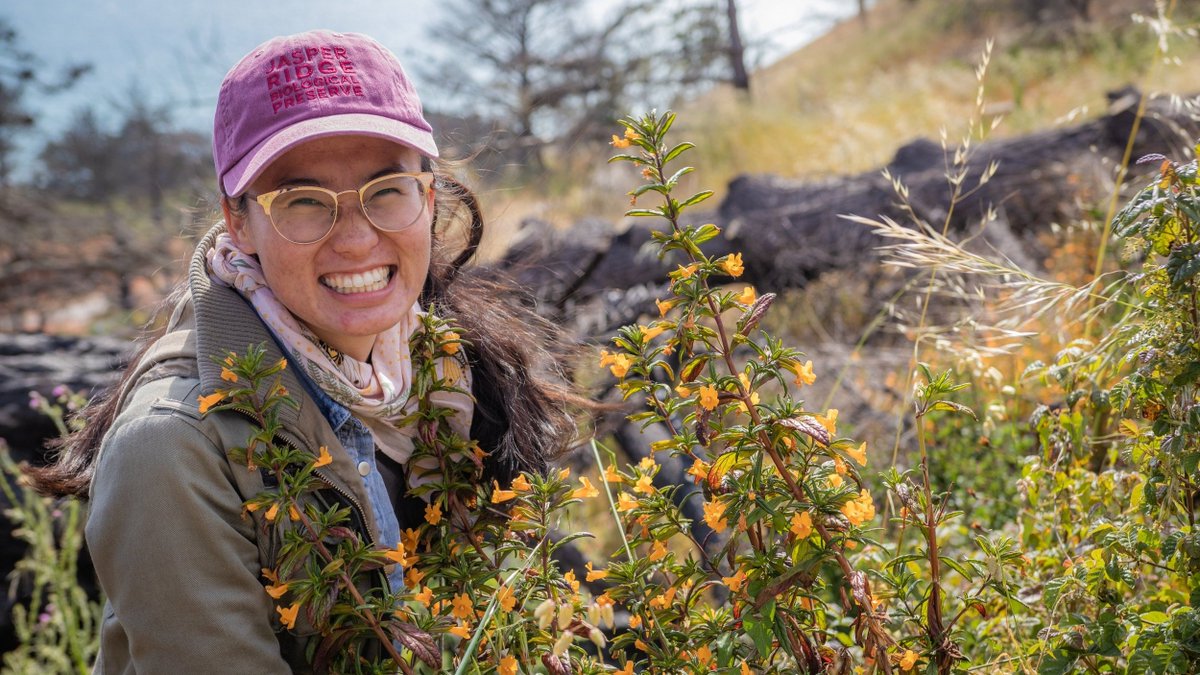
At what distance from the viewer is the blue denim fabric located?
5.75 ft

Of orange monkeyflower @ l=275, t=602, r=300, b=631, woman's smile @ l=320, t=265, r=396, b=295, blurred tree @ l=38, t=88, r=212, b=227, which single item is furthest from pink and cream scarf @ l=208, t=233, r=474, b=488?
blurred tree @ l=38, t=88, r=212, b=227

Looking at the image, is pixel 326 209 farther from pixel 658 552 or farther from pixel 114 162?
pixel 114 162

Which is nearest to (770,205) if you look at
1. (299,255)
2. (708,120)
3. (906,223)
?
(906,223)

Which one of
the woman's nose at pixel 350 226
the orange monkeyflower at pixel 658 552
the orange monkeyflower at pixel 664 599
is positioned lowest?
the orange monkeyflower at pixel 664 599

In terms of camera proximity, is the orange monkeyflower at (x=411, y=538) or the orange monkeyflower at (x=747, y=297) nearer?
the orange monkeyflower at (x=747, y=297)

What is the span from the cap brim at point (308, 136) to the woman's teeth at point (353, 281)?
0.74 ft

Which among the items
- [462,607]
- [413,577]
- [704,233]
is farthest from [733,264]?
[413,577]

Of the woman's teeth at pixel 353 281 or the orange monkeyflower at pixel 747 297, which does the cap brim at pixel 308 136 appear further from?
the orange monkeyflower at pixel 747 297

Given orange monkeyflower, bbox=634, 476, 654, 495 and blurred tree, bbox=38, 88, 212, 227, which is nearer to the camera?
orange monkeyflower, bbox=634, 476, 654, 495

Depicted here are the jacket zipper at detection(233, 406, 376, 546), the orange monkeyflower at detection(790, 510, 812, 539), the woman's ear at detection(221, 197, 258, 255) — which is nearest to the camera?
the orange monkeyflower at detection(790, 510, 812, 539)

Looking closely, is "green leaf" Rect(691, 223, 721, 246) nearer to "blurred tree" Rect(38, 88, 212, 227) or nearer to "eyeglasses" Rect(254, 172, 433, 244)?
"eyeglasses" Rect(254, 172, 433, 244)

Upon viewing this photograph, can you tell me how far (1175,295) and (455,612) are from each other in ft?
3.92

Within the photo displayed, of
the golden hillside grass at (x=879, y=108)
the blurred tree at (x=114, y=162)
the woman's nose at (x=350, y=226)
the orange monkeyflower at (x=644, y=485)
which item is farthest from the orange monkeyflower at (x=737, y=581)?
the blurred tree at (x=114, y=162)

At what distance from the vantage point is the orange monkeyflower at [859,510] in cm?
126
